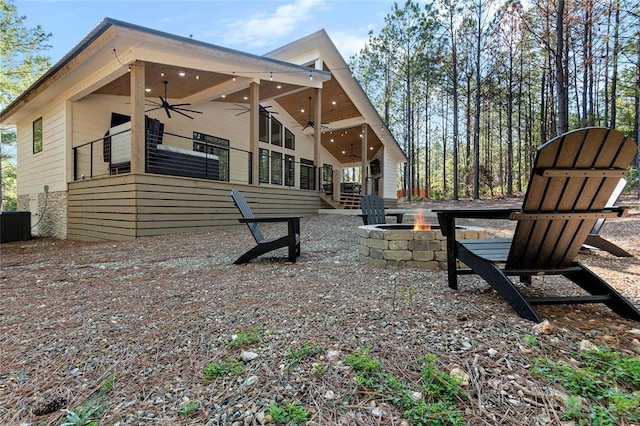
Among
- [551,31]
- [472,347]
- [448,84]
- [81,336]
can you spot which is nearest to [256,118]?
[81,336]

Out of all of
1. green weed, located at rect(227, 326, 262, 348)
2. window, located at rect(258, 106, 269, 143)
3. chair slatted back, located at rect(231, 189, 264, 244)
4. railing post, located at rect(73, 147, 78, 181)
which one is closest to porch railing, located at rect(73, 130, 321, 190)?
railing post, located at rect(73, 147, 78, 181)

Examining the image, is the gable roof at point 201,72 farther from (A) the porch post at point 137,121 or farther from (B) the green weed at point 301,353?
(B) the green weed at point 301,353

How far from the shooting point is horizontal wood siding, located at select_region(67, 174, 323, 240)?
20.0ft

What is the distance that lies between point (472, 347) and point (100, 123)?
10.3m

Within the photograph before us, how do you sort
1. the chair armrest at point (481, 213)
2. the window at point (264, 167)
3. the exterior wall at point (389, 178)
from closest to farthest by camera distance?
1. the chair armrest at point (481, 213)
2. the window at point (264, 167)
3. the exterior wall at point (389, 178)

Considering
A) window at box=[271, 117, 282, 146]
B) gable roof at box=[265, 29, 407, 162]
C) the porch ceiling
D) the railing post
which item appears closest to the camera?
the porch ceiling

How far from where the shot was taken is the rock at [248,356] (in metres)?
1.48

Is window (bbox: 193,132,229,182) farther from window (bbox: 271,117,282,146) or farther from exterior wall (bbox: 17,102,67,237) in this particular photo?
exterior wall (bbox: 17,102,67,237)

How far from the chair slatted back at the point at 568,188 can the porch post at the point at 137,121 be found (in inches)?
253

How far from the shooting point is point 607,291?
1.84m

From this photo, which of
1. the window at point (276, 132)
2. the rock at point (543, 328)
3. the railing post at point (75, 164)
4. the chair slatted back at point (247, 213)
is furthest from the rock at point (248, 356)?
the window at point (276, 132)

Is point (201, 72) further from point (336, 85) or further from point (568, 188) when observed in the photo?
point (568, 188)

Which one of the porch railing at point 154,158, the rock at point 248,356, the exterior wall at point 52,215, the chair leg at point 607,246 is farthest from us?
the exterior wall at point 52,215

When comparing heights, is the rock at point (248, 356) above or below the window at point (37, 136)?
below
